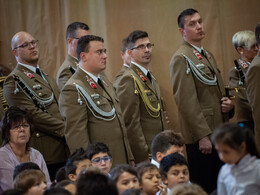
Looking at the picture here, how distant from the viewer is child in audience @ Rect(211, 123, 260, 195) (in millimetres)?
2660

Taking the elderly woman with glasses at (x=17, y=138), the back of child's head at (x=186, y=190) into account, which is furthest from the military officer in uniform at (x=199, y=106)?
the back of child's head at (x=186, y=190)

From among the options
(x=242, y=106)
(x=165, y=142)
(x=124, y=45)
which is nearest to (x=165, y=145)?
(x=165, y=142)

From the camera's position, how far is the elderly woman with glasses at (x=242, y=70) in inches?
222

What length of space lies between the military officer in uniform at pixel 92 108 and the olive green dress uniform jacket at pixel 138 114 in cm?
27

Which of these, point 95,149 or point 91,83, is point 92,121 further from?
point 95,149

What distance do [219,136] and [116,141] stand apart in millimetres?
2103

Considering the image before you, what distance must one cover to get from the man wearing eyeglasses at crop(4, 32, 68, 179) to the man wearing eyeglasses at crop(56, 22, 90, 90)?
20 cm

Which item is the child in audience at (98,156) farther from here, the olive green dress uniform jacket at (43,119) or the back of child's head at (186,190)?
the back of child's head at (186,190)

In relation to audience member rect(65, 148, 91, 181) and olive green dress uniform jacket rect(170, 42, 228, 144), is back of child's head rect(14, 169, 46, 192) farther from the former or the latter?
olive green dress uniform jacket rect(170, 42, 228, 144)

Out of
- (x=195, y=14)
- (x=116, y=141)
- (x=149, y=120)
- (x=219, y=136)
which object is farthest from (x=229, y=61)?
(x=219, y=136)

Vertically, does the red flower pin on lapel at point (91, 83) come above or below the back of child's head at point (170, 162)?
above

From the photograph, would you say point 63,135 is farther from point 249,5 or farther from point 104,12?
point 249,5

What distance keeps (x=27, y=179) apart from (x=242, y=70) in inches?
116

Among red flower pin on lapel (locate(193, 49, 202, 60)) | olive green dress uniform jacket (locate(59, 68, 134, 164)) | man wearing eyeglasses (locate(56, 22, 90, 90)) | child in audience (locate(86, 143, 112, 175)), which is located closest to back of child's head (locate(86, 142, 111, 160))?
child in audience (locate(86, 143, 112, 175))
